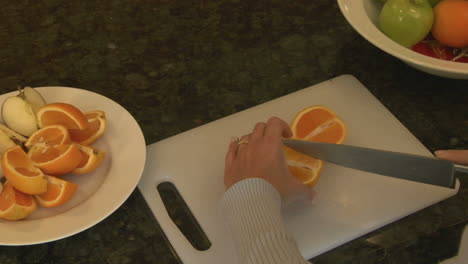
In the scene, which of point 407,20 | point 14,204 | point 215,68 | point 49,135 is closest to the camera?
point 14,204

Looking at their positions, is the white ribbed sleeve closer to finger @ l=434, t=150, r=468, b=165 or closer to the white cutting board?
the white cutting board

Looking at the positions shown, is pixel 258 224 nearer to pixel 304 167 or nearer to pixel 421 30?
pixel 304 167

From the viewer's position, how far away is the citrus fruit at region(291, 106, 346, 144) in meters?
1.02

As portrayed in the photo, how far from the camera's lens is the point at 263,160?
0.92 meters

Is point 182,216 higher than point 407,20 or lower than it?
lower

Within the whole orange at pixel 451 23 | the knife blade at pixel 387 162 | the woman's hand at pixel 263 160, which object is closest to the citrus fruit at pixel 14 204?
the woman's hand at pixel 263 160

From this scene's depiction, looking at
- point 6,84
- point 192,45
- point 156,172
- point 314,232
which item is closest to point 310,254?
point 314,232

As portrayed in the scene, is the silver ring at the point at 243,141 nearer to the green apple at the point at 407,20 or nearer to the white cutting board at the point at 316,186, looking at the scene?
the white cutting board at the point at 316,186

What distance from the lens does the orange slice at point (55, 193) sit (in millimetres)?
833

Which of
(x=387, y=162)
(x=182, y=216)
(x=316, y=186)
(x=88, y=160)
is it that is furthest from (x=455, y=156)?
(x=88, y=160)

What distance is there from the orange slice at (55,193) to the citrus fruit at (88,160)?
43mm

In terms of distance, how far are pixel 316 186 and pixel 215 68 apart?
1.32 feet

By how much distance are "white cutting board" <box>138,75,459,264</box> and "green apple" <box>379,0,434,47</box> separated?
159mm

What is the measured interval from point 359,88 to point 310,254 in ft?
1.45
